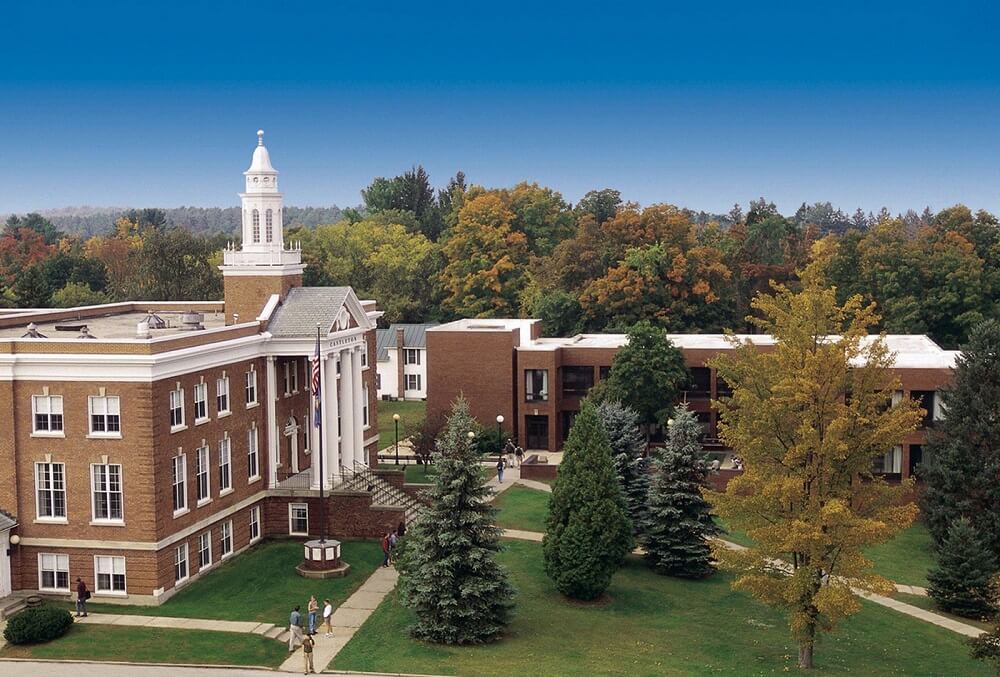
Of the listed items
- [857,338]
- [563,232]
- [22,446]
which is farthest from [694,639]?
[563,232]

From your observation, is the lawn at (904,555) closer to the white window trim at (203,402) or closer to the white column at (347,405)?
the white column at (347,405)

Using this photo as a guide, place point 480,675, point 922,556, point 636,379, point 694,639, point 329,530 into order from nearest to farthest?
point 480,675
point 694,639
point 329,530
point 922,556
point 636,379

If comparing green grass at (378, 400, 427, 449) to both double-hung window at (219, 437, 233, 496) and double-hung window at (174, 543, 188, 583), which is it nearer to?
double-hung window at (219, 437, 233, 496)

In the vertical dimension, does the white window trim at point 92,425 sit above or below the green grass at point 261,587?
above

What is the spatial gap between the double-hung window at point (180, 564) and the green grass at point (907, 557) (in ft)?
92.6

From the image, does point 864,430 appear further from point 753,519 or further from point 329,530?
point 329,530

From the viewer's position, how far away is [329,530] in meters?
55.9

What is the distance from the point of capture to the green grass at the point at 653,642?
1623 inches

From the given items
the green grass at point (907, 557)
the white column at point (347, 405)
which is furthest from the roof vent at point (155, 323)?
the green grass at point (907, 557)

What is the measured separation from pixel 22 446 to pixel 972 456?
126 ft

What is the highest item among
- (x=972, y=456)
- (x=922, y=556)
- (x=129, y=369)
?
(x=129, y=369)

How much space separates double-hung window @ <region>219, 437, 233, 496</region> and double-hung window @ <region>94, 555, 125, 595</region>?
593 centimetres

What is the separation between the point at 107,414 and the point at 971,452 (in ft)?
117

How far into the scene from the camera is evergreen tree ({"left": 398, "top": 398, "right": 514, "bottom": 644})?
141 feet
